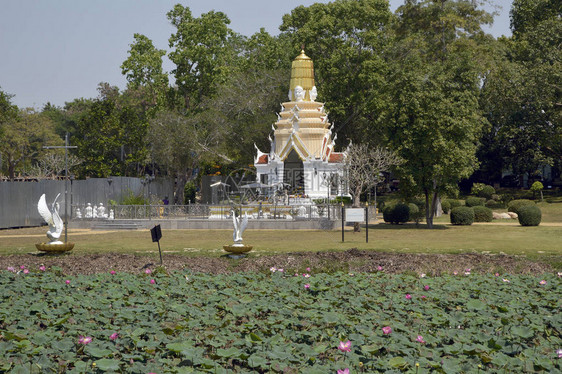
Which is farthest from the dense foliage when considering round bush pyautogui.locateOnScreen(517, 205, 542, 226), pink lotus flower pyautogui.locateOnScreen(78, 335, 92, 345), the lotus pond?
pink lotus flower pyautogui.locateOnScreen(78, 335, 92, 345)

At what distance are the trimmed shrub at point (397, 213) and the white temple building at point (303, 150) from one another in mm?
7139

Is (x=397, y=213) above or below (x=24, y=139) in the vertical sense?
below

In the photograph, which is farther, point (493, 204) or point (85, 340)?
point (493, 204)

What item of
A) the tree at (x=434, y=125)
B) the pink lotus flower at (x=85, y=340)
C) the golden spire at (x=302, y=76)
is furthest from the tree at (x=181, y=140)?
the pink lotus flower at (x=85, y=340)

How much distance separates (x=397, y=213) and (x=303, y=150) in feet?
37.9

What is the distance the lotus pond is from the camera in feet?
27.6

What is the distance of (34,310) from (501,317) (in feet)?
24.7

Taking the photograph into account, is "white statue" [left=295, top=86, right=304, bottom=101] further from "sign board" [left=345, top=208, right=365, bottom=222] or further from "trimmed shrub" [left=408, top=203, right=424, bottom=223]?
"sign board" [left=345, top=208, right=365, bottom=222]

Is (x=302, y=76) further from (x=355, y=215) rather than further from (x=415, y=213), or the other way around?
(x=355, y=215)

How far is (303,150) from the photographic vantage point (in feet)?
170

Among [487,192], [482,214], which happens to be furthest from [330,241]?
[487,192]

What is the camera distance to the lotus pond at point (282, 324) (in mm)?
8422

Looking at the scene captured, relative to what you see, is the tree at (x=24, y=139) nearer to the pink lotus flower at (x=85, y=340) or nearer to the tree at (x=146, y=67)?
the tree at (x=146, y=67)

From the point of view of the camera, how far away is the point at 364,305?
39.7 ft
